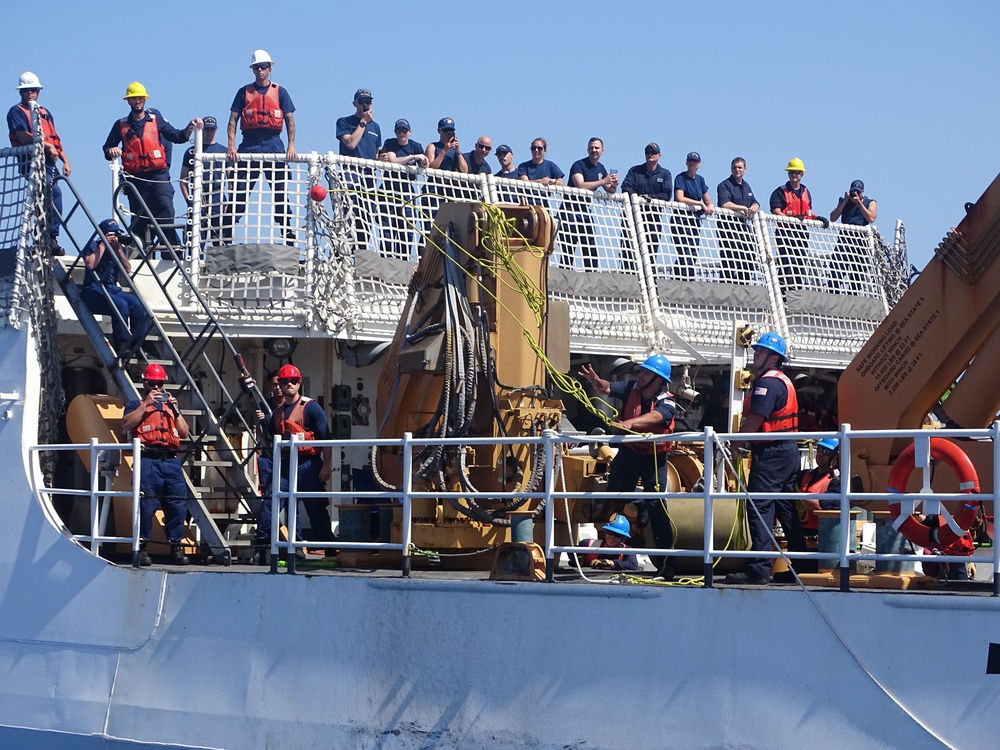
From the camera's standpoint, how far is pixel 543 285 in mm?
Result: 10625

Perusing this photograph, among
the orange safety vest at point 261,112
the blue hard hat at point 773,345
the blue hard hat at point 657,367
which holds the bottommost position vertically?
the blue hard hat at point 657,367

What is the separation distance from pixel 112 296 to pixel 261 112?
9.20 ft

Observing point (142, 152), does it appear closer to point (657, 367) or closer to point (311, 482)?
point (311, 482)

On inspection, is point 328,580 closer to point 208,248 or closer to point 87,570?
point 87,570

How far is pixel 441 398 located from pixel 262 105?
478 cm

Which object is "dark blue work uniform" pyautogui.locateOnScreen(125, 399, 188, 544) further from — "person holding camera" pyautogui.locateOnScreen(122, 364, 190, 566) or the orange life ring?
the orange life ring

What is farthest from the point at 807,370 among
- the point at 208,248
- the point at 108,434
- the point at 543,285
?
the point at 108,434

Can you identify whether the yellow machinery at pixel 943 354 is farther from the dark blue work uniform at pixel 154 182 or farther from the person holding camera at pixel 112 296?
the dark blue work uniform at pixel 154 182

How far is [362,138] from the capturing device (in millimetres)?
14164

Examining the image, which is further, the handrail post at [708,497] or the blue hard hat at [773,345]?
the blue hard hat at [773,345]

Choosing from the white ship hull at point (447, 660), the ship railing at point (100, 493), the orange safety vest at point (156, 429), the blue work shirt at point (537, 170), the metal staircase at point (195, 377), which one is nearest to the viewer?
the white ship hull at point (447, 660)

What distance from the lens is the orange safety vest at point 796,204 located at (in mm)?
16812

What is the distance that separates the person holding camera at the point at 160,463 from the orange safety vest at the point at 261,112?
3.58m

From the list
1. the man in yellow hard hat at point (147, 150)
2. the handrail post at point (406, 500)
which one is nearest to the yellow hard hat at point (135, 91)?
the man in yellow hard hat at point (147, 150)
